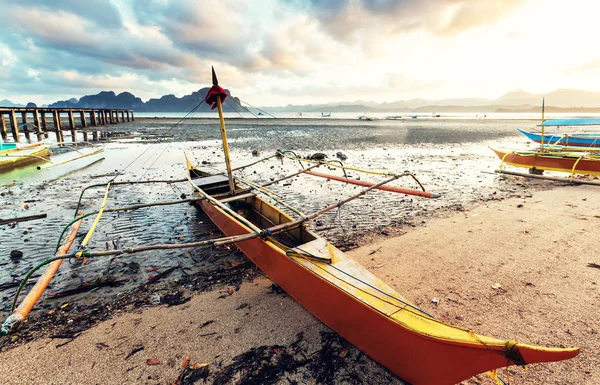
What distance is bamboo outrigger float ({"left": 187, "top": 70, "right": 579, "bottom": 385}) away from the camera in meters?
2.40

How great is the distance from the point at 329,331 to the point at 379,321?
1.16 metres

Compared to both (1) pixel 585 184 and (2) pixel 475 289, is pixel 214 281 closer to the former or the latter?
(2) pixel 475 289

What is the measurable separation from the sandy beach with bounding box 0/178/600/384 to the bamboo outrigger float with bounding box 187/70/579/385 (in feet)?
1.16

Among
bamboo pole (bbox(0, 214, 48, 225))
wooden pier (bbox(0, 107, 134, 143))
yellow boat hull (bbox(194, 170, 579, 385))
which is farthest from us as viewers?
wooden pier (bbox(0, 107, 134, 143))

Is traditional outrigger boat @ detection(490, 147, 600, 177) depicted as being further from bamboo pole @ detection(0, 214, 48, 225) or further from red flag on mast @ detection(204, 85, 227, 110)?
bamboo pole @ detection(0, 214, 48, 225)

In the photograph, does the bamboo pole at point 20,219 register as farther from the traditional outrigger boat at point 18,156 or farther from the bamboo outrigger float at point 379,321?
the traditional outrigger boat at point 18,156

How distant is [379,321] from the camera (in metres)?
3.05

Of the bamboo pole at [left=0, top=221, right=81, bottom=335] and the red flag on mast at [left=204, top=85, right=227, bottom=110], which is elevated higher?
the red flag on mast at [left=204, top=85, right=227, bottom=110]

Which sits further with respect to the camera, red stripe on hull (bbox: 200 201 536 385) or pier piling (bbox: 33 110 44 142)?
pier piling (bbox: 33 110 44 142)

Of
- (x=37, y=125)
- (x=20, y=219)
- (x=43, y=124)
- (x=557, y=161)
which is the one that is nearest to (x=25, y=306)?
(x=20, y=219)

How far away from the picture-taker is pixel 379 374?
128 inches

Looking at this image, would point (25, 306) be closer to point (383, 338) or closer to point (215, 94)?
point (383, 338)

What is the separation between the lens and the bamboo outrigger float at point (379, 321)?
2.40 metres

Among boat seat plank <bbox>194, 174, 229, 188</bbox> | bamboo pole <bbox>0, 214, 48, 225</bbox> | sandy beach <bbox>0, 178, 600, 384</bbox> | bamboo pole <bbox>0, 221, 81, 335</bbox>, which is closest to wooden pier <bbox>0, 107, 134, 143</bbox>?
bamboo pole <bbox>0, 214, 48, 225</bbox>
